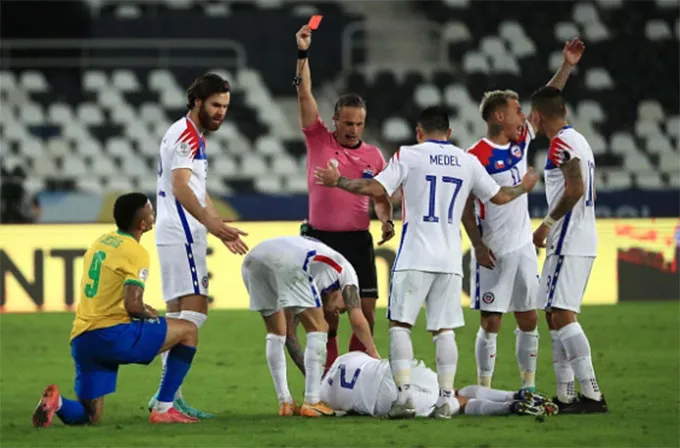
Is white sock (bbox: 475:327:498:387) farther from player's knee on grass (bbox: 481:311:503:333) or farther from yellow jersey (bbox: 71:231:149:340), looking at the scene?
yellow jersey (bbox: 71:231:149:340)

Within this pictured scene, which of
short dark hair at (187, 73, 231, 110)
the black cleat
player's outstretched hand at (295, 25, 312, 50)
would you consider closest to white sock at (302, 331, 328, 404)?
the black cleat

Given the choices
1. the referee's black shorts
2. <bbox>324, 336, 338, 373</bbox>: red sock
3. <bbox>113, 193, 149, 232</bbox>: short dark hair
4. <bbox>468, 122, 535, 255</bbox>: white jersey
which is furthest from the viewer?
the referee's black shorts

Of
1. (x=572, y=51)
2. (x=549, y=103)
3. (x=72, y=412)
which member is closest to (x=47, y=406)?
(x=72, y=412)

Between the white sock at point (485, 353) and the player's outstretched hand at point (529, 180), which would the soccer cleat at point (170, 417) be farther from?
the player's outstretched hand at point (529, 180)

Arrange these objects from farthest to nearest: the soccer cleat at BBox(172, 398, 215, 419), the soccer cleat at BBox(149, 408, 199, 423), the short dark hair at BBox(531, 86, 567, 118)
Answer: the short dark hair at BBox(531, 86, 567, 118)
the soccer cleat at BBox(172, 398, 215, 419)
the soccer cleat at BBox(149, 408, 199, 423)

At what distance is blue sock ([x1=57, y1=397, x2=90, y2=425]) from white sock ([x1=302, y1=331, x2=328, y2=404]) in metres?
1.35

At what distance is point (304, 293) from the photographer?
8688 millimetres

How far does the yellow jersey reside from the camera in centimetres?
816

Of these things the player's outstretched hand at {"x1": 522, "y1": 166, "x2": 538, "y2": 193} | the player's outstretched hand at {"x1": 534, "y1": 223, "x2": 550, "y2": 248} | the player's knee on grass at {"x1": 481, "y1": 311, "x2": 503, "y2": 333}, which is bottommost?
the player's knee on grass at {"x1": 481, "y1": 311, "x2": 503, "y2": 333}

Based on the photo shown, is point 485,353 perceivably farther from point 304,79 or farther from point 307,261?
point 304,79

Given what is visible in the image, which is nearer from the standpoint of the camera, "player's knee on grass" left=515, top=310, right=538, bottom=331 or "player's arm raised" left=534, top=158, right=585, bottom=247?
"player's arm raised" left=534, top=158, right=585, bottom=247

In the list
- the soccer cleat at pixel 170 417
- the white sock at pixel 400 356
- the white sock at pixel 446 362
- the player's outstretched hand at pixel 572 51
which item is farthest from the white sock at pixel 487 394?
the player's outstretched hand at pixel 572 51

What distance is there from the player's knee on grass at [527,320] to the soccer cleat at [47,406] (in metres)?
3.05

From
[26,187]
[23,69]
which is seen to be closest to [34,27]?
[23,69]
